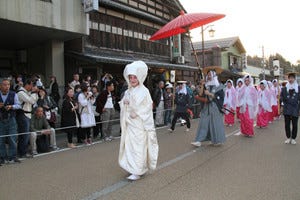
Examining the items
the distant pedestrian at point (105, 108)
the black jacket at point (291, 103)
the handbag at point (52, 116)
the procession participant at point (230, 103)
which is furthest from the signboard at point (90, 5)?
the black jacket at point (291, 103)

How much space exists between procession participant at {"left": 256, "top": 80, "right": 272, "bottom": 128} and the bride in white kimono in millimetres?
8054

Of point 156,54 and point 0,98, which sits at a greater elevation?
point 156,54

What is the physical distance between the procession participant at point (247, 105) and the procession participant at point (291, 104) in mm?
1418

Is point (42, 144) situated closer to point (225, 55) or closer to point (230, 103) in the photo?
point (230, 103)

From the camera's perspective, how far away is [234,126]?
1356 centimetres

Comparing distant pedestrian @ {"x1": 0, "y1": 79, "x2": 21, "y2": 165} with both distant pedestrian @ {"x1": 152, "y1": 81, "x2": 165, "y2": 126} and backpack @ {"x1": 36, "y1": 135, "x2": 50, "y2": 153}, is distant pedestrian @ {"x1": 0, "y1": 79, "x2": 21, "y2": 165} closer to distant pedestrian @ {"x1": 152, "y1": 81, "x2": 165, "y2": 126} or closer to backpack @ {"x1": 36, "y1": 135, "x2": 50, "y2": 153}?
backpack @ {"x1": 36, "y1": 135, "x2": 50, "y2": 153}

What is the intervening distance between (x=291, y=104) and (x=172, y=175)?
4883mm

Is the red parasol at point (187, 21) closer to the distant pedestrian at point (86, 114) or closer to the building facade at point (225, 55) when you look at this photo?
the distant pedestrian at point (86, 114)

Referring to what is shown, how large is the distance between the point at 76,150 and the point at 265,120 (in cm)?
800

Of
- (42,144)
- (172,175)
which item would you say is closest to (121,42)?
(42,144)

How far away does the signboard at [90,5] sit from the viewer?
550 inches

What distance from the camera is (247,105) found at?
11.0 m

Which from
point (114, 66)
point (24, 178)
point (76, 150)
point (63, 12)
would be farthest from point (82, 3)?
point (24, 178)

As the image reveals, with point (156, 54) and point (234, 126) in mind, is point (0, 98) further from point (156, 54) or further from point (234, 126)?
point (156, 54)
